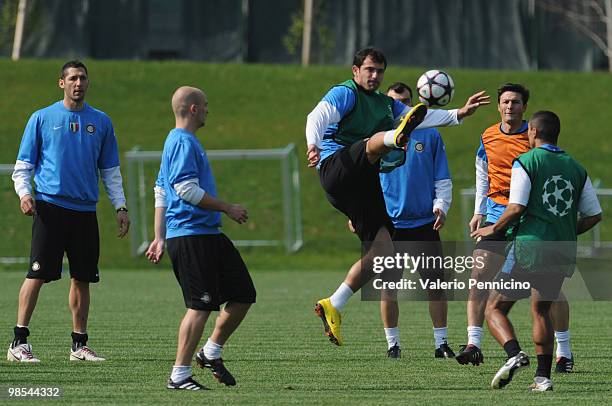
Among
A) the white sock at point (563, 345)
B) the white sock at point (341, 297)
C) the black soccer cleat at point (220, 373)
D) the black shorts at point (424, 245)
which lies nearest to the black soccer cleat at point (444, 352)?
the black shorts at point (424, 245)

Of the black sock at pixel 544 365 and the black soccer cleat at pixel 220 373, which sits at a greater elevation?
the black sock at pixel 544 365

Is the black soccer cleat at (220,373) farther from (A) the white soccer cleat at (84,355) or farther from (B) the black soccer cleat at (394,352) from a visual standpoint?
(B) the black soccer cleat at (394,352)

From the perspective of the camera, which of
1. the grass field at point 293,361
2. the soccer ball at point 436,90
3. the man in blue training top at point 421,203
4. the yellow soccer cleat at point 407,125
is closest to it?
the grass field at point 293,361

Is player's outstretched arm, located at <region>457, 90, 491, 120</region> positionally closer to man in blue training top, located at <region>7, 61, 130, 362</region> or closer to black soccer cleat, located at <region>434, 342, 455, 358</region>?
black soccer cleat, located at <region>434, 342, 455, 358</region>

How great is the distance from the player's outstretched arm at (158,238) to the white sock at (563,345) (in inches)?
123

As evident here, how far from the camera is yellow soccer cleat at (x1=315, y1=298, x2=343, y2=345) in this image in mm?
8773

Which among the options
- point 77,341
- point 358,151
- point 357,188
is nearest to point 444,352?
point 357,188

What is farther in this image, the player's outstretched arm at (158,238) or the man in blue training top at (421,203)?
the man in blue training top at (421,203)

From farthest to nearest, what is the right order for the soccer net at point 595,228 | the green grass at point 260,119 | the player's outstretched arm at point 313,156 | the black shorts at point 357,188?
the green grass at point 260,119 < the soccer net at point 595,228 < the black shorts at point 357,188 < the player's outstretched arm at point 313,156

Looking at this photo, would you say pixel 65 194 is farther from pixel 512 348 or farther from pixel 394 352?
pixel 512 348

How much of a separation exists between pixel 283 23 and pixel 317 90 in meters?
3.97

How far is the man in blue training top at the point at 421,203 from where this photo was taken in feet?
32.3

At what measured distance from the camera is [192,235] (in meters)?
7.43

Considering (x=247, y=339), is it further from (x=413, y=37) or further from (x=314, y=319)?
(x=413, y=37)
